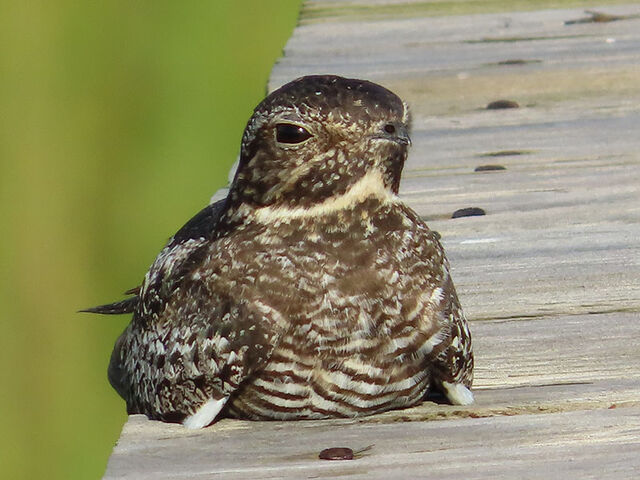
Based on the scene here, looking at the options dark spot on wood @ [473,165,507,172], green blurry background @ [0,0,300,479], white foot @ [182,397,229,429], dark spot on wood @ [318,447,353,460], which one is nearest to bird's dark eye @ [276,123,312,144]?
white foot @ [182,397,229,429]

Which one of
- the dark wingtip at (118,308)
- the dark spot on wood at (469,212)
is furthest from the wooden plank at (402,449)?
the dark spot on wood at (469,212)

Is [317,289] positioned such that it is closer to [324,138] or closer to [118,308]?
[324,138]

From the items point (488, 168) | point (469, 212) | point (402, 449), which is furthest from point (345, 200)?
point (488, 168)

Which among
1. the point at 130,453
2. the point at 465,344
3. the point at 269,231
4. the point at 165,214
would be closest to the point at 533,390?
the point at 465,344

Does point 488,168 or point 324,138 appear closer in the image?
point 324,138

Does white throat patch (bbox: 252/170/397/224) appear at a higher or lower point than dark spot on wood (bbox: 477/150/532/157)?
higher

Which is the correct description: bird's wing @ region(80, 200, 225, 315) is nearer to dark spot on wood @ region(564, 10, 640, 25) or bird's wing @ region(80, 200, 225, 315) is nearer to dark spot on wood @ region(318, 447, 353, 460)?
dark spot on wood @ region(318, 447, 353, 460)
